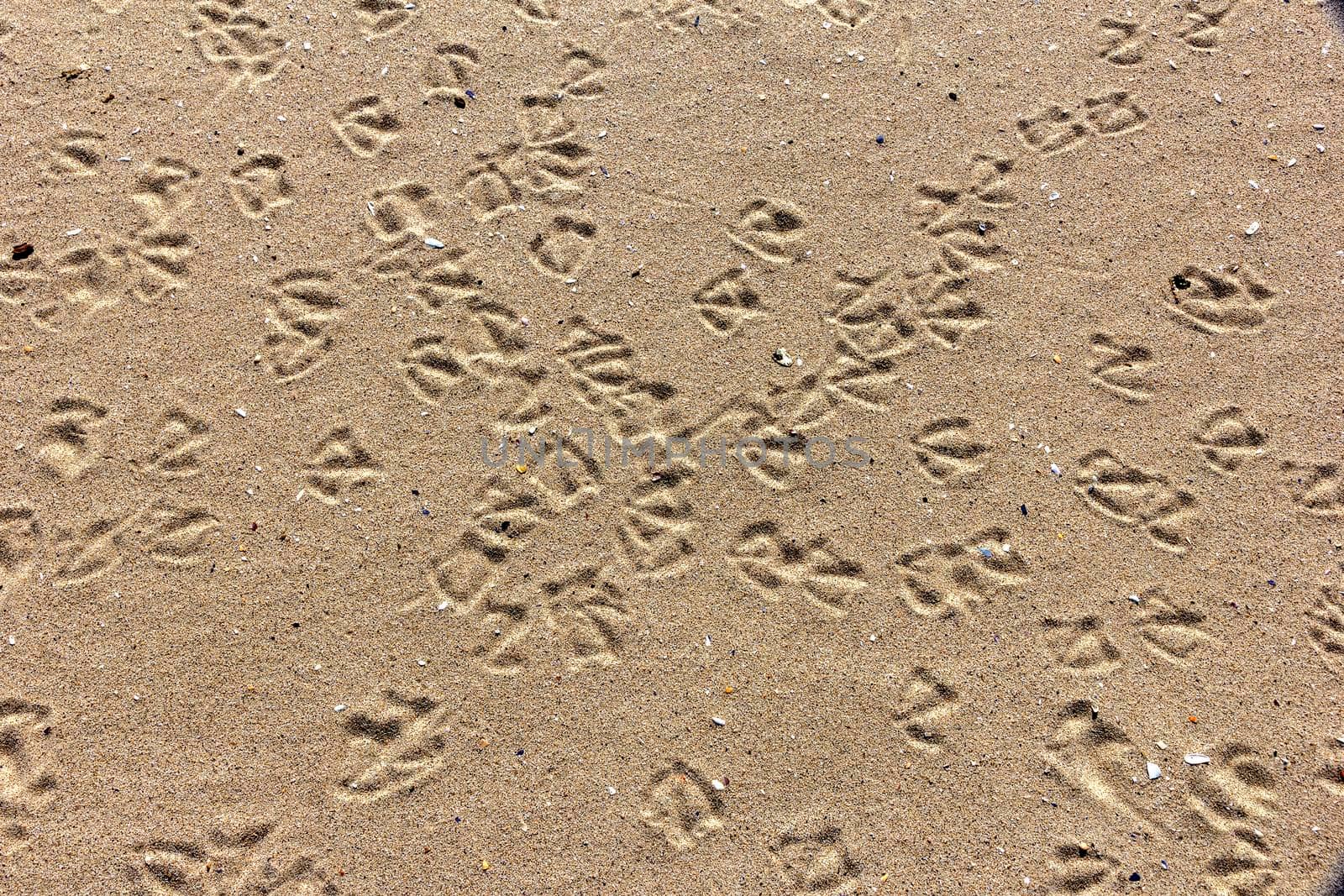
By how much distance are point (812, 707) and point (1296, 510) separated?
6.36 ft

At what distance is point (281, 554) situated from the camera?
9.60 feet

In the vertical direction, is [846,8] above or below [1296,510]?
above

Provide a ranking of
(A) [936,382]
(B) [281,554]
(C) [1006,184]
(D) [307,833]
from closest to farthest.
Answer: (D) [307,833] → (B) [281,554] → (A) [936,382] → (C) [1006,184]

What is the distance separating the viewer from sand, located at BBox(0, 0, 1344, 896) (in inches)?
106

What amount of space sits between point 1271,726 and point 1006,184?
2.20m

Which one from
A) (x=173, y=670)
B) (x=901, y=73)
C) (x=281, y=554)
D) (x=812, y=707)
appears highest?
(x=901, y=73)

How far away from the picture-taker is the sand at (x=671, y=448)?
269 cm

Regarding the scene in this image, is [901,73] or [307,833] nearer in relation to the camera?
[307,833]

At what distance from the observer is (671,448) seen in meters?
3.05

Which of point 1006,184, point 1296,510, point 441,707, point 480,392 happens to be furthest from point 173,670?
point 1296,510

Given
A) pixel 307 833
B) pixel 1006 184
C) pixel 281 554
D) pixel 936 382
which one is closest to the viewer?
pixel 307 833

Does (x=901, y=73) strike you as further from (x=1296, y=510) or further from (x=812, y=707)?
(x=812, y=707)
